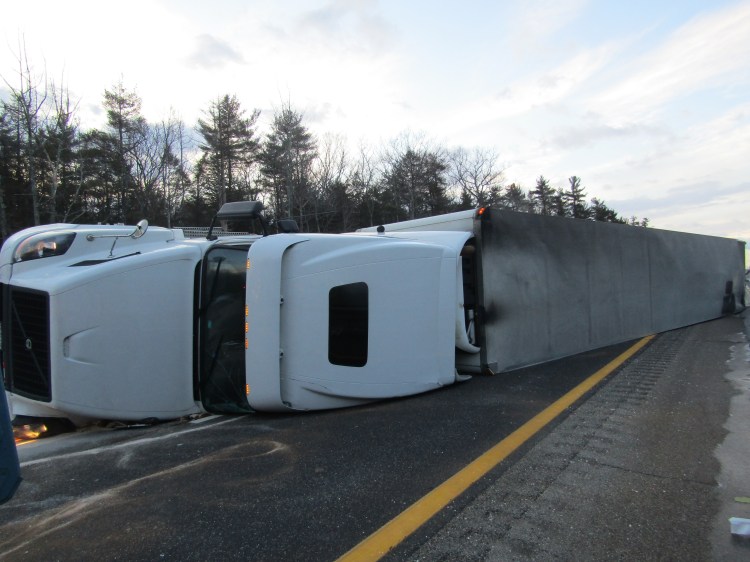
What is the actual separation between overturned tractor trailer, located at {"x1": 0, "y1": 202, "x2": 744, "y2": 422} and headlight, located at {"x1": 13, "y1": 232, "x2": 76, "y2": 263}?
10 millimetres

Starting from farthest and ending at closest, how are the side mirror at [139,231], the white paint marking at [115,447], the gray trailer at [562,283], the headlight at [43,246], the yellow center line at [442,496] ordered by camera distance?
the gray trailer at [562,283], the side mirror at [139,231], the headlight at [43,246], the white paint marking at [115,447], the yellow center line at [442,496]

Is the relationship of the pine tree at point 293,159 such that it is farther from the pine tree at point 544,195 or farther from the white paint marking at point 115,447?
the pine tree at point 544,195

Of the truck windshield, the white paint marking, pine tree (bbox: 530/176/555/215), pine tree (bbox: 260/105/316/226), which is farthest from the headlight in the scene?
pine tree (bbox: 530/176/555/215)

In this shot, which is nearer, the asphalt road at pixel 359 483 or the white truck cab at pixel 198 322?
the asphalt road at pixel 359 483

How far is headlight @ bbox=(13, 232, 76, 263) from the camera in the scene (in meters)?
4.03

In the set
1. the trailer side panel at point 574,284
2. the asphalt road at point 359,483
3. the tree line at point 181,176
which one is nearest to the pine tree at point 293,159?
the tree line at point 181,176

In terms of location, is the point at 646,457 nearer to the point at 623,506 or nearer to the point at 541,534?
the point at 623,506

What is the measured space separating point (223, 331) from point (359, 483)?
1.98 meters

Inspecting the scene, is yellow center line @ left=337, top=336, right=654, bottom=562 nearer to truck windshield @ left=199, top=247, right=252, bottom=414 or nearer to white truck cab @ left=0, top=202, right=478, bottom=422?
white truck cab @ left=0, top=202, right=478, bottom=422

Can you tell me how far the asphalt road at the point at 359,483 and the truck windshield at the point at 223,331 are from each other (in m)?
0.30

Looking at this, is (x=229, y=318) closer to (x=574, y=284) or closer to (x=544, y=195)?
(x=574, y=284)

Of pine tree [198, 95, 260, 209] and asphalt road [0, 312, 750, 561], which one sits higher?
pine tree [198, 95, 260, 209]

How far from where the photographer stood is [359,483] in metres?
2.83

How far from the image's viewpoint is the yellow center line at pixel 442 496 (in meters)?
2.15
